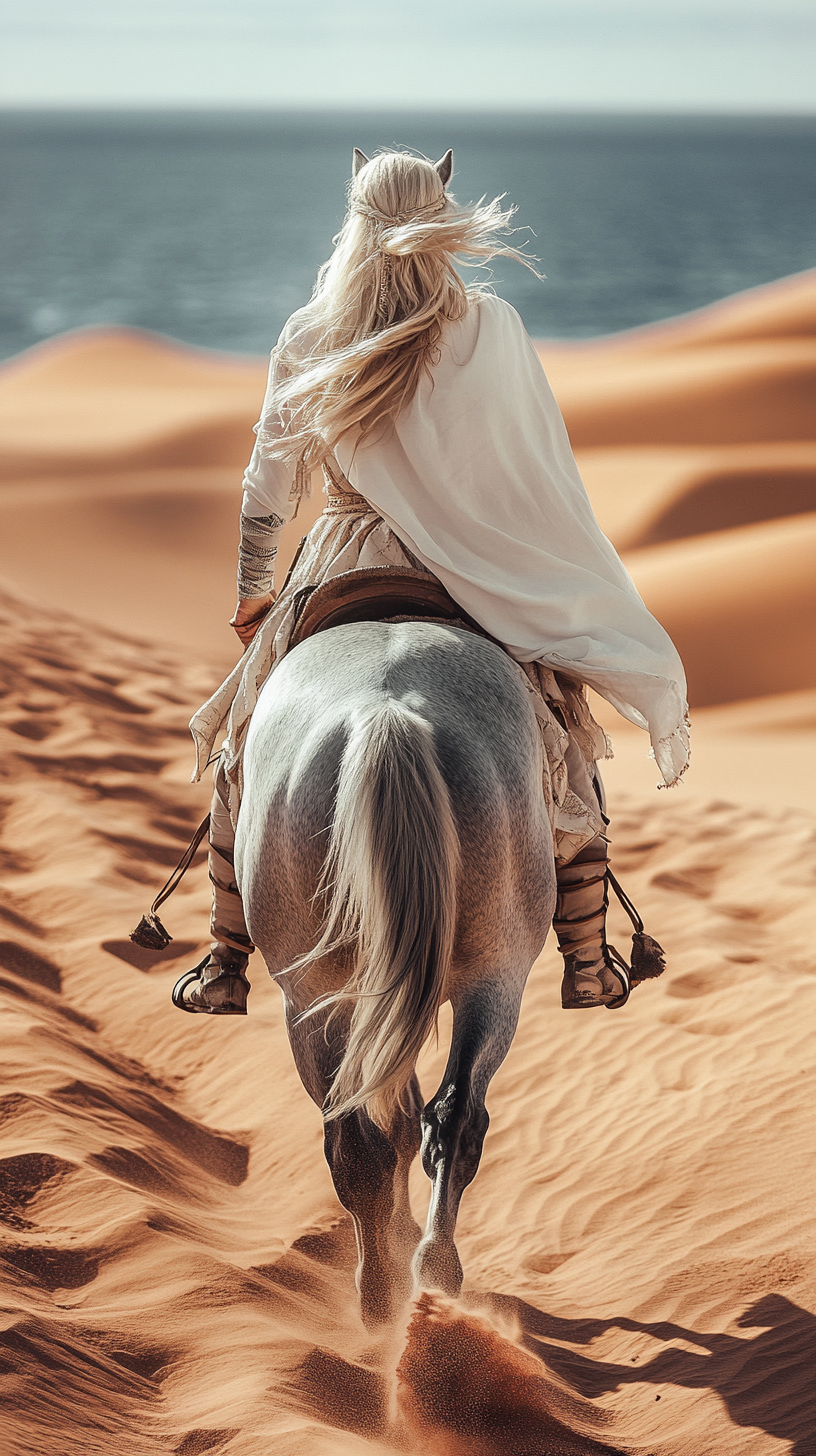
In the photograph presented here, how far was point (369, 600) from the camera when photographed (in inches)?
132

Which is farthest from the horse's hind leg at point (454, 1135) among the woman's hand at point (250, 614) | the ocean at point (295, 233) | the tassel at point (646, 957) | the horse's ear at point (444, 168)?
the ocean at point (295, 233)

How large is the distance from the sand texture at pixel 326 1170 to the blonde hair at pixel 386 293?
2255 millimetres

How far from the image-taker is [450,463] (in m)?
3.40

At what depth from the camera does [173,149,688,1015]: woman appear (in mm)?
3320

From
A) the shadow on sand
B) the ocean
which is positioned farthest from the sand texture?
the ocean

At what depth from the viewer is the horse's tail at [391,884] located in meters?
2.64

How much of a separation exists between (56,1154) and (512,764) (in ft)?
6.84

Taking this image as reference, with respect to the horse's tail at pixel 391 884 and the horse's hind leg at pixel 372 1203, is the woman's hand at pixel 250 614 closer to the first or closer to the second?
the horse's tail at pixel 391 884

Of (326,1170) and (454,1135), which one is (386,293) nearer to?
(454,1135)

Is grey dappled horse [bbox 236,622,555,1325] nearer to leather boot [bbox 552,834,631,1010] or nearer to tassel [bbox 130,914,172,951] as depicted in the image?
leather boot [bbox 552,834,631,1010]

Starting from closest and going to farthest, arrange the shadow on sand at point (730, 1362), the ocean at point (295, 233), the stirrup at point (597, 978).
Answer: the shadow on sand at point (730, 1362), the stirrup at point (597, 978), the ocean at point (295, 233)

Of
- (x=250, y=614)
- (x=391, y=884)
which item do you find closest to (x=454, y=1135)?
(x=391, y=884)

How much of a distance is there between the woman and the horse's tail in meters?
0.79

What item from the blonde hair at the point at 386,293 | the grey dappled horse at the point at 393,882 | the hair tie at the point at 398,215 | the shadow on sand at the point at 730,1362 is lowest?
the shadow on sand at the point at 730,1362
